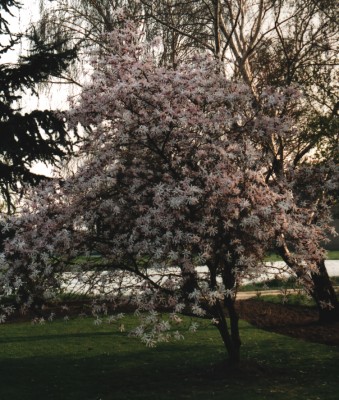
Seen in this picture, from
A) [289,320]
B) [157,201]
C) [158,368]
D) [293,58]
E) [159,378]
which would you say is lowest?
[159,378]

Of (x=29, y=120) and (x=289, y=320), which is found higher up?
(x=29, y=120)

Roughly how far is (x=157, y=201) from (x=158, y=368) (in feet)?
12.3

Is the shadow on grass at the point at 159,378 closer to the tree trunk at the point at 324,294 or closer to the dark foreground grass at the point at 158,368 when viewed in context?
the dark foreground grass at the point at 158,368

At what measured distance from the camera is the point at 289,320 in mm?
15000

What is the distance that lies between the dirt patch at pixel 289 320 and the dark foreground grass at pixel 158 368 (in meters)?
0.61

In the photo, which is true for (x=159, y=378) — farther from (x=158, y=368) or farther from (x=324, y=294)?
(x=324, y=294)

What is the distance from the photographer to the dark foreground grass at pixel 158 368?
29.1ft

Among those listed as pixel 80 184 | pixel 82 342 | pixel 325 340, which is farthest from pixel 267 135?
pixel 82 342

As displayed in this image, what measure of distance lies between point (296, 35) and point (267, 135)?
603 cm

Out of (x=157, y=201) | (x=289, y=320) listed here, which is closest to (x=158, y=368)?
(x=157, y=201)

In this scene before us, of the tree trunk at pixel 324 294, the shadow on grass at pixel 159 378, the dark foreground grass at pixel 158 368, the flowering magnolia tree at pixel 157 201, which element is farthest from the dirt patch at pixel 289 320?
the flowering magnolia tree at pixel 157 201

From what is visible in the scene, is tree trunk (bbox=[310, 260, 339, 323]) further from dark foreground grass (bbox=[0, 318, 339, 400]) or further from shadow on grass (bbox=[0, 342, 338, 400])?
shadow on grass (bbox=[0, 342, 338, 400])

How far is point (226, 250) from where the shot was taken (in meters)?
8.66

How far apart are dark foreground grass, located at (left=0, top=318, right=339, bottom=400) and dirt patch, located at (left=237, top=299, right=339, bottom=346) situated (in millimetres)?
607
